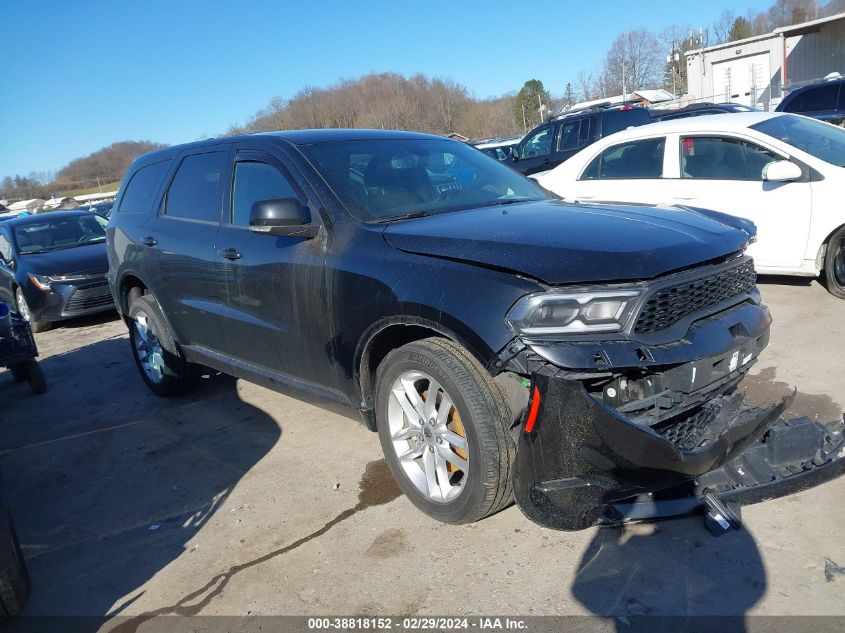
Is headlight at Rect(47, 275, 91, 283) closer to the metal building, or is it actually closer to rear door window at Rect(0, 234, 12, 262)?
rear door window at Rect(0, 234, 12, 262)

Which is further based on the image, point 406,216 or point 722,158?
point 722,158

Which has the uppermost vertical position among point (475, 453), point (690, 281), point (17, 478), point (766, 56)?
point (766, 56)

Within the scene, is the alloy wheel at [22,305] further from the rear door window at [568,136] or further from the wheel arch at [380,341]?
the rear door window at [568,136]

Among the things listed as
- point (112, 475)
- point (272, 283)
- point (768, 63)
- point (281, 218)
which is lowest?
point (112, 475)

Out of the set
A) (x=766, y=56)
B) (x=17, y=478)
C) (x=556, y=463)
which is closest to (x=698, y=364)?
(x=556, y=463)

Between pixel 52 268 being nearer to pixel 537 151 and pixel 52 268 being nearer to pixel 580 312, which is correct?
pixel 580 312

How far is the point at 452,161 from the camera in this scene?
→ 14.1 ft

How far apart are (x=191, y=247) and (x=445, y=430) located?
2.46m

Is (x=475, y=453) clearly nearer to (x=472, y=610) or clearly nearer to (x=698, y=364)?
(x=472, y=610)

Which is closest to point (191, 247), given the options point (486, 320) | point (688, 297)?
point (486, 320)

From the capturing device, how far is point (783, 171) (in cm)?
582

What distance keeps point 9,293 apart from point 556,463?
10073 millimetres

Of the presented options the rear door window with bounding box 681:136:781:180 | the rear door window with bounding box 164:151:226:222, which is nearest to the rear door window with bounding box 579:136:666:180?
the rear door window with bounding box 681:136:781:180

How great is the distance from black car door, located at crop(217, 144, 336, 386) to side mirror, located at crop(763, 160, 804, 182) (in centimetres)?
431
